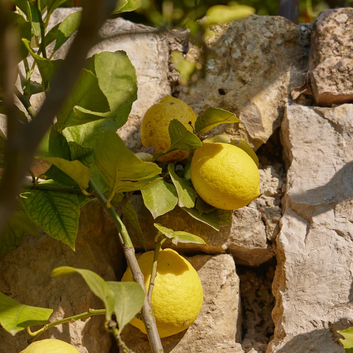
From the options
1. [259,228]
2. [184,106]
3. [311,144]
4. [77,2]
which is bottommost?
[259,228]

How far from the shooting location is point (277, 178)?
43.9 inches

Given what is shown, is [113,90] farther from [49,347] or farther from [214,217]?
[49,347]

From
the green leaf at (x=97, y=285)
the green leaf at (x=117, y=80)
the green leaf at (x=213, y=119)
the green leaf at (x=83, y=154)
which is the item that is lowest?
the green leaf at (x=97, y=285)

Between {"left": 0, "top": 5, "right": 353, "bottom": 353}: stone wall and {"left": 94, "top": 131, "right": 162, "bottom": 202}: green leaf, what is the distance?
0.28 metres

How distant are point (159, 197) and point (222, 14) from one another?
1.83 ft

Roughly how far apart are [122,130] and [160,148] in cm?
18

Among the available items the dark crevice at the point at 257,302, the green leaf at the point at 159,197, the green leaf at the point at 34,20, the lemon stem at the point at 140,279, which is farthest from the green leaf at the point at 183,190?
the green leaf at the point at 34,20

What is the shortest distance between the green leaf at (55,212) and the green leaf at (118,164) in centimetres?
11

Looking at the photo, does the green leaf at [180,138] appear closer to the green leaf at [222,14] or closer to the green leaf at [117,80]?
the green leaf at [117,80]

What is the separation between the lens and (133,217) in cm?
94

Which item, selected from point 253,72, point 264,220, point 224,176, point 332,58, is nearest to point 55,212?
point 224,176

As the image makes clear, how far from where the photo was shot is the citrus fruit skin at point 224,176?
0.89m

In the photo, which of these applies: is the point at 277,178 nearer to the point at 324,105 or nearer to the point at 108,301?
the point at 324,105

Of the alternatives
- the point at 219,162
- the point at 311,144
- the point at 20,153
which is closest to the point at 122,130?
the point at 219,162
